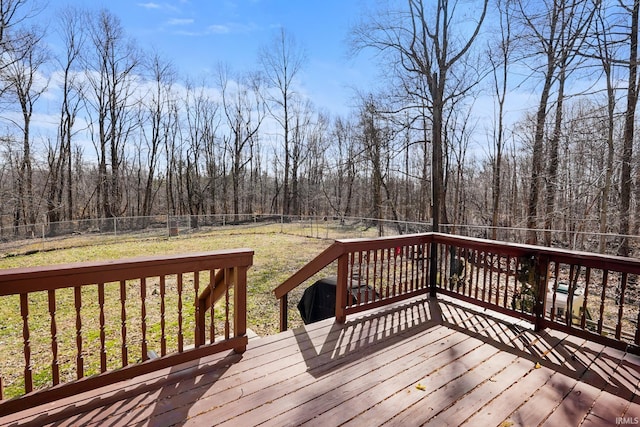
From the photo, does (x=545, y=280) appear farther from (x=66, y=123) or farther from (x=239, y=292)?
(x=66, y=123)

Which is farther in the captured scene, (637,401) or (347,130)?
(347,130)

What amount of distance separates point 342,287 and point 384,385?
116 centimetres

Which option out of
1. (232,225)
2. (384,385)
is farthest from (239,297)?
(232,225)

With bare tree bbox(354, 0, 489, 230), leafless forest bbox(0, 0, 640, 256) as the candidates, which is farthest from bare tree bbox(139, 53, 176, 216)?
bare tree bbox(354, 0, 489, 230)

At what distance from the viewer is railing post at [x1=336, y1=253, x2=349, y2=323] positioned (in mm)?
3150

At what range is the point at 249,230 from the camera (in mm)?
17406

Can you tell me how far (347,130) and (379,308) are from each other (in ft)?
66.1

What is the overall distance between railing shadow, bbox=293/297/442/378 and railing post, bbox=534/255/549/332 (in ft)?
3.09

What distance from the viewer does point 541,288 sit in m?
2.98

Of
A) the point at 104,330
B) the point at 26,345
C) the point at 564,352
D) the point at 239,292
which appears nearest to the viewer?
the point at 26,345

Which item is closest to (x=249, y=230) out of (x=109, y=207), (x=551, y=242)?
(x=109, y=207)

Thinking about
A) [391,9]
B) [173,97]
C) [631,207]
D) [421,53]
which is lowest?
[631,207]

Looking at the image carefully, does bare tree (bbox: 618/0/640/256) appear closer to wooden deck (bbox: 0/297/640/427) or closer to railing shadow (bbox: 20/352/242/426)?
wooden deck (bbox: 0/297/640/427)

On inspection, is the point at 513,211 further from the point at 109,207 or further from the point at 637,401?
the point at 109,207
